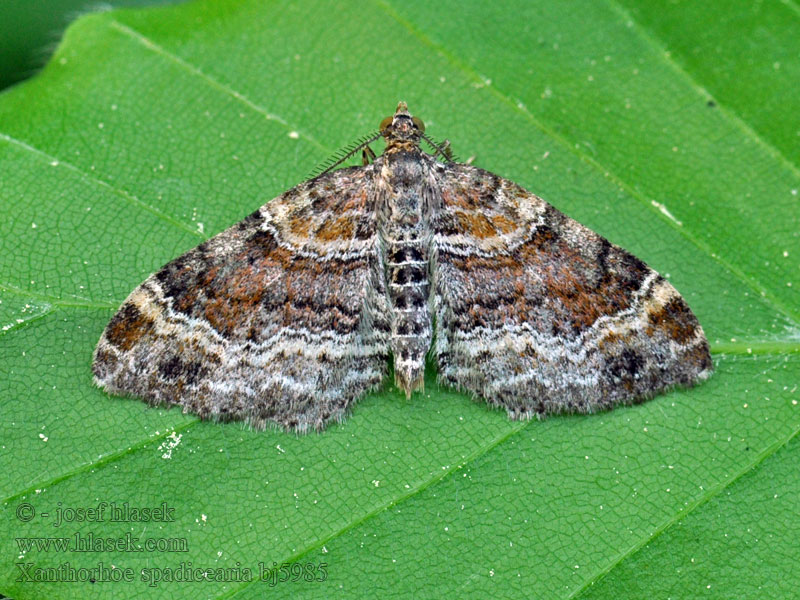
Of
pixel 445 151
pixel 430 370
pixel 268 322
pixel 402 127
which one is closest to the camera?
pixel 268 322

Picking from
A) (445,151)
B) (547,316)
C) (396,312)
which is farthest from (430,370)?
(445,151)

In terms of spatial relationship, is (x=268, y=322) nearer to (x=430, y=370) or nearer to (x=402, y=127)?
(x=430, y=370)

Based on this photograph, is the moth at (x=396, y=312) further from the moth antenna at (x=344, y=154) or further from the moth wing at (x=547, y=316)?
the moth antenna at (x=344, y=154)

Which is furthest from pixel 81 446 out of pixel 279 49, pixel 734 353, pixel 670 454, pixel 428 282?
pixel 734 353

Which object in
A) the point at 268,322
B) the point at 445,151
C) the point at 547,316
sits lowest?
the point at 268,322

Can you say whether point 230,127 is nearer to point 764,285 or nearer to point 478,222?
point 478,222

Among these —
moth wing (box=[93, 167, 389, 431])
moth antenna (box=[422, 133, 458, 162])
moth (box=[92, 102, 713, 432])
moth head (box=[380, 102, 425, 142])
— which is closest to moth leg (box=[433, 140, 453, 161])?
moth antenna (box=[422, 133, 458, 162])

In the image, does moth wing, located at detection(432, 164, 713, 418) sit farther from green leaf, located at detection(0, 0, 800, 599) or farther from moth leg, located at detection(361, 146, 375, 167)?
moth leg, located at detection(361, 146, 375, 167)

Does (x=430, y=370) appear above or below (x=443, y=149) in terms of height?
below
